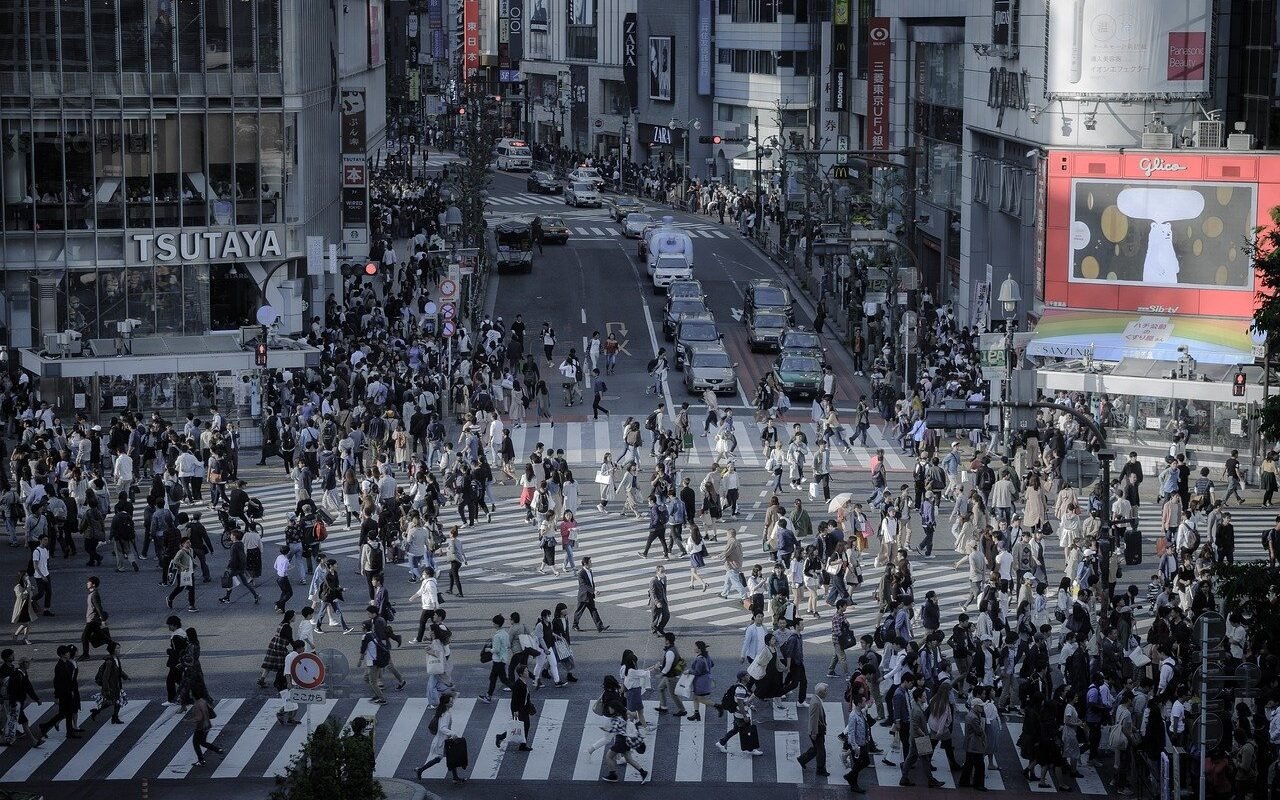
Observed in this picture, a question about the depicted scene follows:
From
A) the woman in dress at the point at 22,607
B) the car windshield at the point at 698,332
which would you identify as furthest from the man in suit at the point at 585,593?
the car windshield at the point at 698,332

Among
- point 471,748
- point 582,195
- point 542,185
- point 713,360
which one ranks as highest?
point 542,185

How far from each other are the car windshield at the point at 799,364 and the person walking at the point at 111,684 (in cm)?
3020

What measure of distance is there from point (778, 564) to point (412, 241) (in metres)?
55.2

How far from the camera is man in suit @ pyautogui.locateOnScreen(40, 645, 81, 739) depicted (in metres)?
26.3

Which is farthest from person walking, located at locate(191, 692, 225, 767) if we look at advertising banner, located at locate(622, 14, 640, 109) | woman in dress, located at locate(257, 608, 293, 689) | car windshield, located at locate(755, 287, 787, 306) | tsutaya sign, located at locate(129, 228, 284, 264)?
advertising banner, located at locate(622, 14, 640, 109)

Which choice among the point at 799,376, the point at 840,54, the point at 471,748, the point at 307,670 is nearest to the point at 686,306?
the point at 799,376

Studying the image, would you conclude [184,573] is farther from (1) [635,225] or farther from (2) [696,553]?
(1) [635,225]

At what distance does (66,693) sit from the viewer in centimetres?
2650

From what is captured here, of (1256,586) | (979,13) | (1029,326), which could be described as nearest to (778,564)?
(1256,586)

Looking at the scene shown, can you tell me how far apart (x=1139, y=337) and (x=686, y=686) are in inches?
1036

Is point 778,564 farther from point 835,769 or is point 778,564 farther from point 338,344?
point 338,344

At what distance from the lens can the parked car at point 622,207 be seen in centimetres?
9938

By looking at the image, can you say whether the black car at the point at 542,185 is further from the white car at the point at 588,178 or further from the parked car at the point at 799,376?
the parked car at the point at 799,376

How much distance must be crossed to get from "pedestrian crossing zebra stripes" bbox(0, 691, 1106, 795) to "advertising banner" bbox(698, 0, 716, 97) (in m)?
94.8
